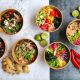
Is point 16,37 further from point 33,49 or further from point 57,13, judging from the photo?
point 57,13

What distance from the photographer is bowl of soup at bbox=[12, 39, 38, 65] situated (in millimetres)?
1949

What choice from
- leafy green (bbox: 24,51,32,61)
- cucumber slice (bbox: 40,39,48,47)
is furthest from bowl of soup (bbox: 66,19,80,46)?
leafy green (bbox: 24,51,32,61)

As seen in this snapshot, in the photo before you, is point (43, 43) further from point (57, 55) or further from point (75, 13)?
point (75, 13)

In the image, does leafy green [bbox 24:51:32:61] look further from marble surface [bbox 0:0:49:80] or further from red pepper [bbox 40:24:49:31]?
red pepper [bbox 40:24:49:31]

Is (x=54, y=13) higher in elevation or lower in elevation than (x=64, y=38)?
higher

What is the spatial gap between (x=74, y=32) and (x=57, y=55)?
7.6 inches

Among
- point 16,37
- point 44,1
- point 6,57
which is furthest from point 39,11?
point 6,57

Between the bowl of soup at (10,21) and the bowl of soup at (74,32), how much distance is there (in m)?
0.32

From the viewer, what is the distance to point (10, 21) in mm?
1946

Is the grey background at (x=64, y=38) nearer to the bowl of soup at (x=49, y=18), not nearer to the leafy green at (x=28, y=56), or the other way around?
the bowl of soup at (x=49, y=18)

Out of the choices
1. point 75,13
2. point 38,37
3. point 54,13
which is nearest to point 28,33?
point 38,37

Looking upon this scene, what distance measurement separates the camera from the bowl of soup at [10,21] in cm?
194

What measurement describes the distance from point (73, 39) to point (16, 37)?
389mm

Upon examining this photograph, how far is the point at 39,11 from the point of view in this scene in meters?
1.95
